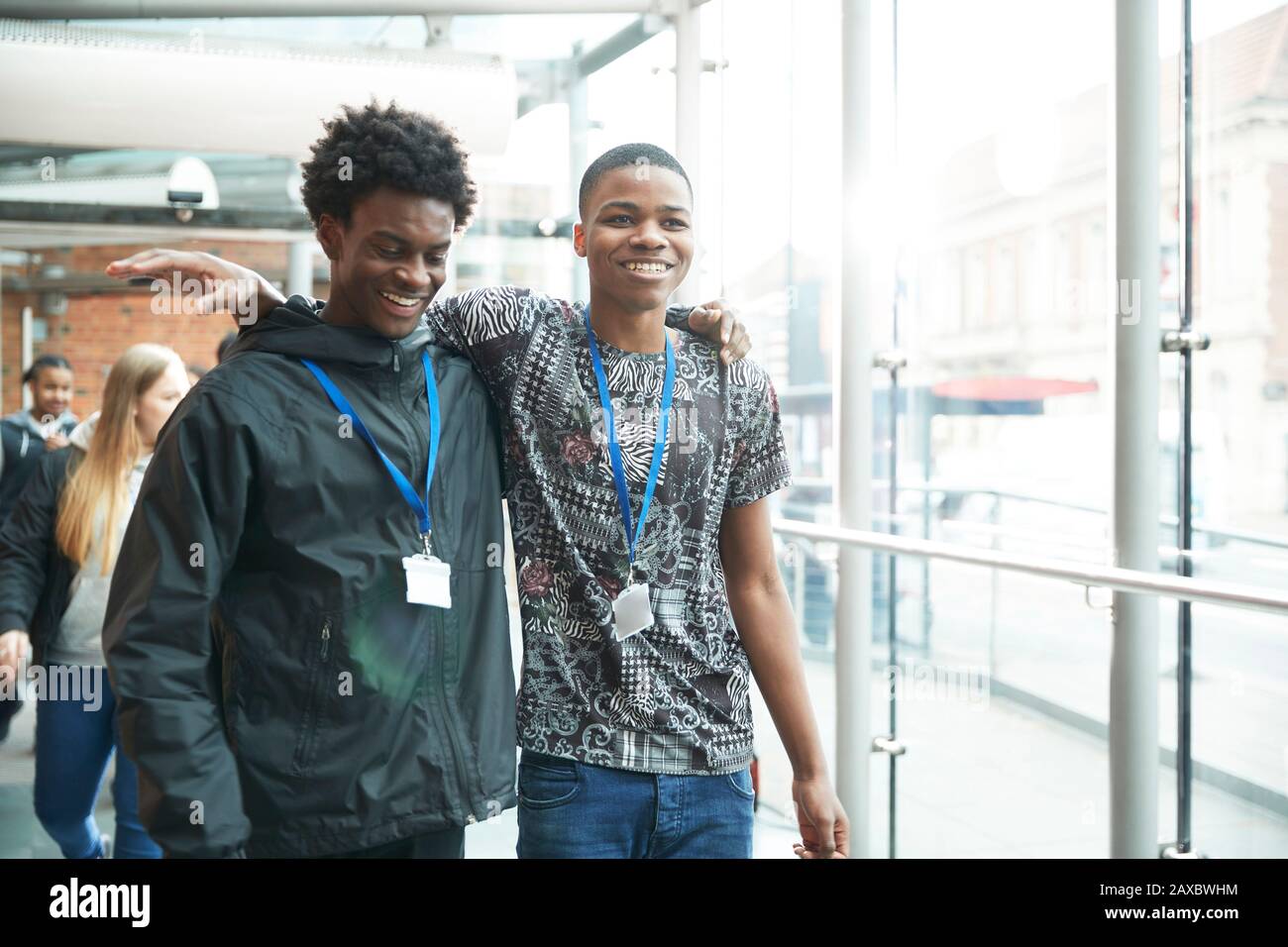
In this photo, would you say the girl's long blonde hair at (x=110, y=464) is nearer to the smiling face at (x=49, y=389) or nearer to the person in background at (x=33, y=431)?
the person in background at (x=33, y=431)

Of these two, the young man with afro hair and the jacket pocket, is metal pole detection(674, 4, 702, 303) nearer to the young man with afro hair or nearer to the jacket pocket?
the young man with afro hair

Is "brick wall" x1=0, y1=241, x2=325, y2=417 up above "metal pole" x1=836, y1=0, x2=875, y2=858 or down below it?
above

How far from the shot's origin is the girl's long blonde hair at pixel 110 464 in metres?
3.14

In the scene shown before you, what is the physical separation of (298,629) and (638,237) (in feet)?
2.34

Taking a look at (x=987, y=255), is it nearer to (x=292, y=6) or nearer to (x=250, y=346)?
(x=292, y=6)

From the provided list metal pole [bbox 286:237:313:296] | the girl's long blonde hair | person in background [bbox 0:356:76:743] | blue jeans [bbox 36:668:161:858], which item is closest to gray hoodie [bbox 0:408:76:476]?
person in background [bbox 0:356:76:743]

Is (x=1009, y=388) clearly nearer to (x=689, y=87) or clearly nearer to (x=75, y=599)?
(x=689, y=87)

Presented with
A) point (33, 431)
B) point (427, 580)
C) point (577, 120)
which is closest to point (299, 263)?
point (33, 431)

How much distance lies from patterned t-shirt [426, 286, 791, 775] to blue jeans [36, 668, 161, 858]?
195 cm

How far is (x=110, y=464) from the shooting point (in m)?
3.21

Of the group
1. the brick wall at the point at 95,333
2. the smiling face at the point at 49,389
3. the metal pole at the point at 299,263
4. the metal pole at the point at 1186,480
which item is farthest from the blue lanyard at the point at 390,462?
the brick wall at the point at 95,333

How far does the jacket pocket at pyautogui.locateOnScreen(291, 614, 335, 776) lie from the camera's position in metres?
1.41
